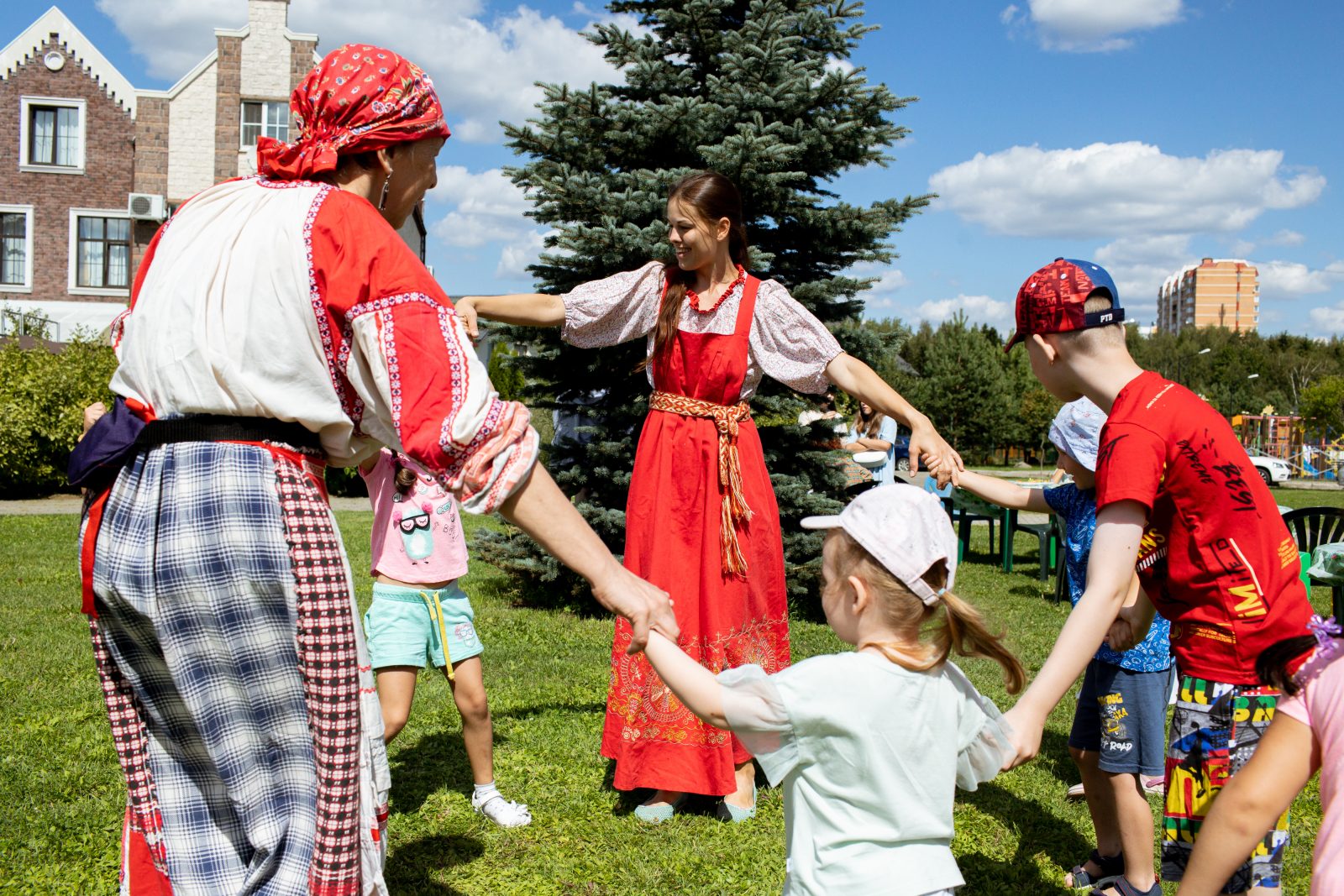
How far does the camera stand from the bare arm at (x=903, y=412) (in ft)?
11.3

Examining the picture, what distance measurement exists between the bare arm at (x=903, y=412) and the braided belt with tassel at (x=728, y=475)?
46 cm

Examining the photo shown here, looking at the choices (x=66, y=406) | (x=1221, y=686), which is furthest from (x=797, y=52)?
(x=66, y=406)

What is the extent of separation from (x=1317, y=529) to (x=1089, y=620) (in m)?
5.77

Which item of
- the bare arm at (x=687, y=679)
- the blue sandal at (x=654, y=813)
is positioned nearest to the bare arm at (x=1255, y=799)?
the bare arm at (x=687, y=679)

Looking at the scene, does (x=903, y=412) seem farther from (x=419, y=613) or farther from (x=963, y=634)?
(x=419, y=613)

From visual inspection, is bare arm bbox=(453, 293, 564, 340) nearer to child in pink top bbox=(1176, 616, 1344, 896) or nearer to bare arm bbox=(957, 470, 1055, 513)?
bare arm bbox=(957, 470, 1055, 513)

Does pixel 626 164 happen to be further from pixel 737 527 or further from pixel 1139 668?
pixel 1139 668

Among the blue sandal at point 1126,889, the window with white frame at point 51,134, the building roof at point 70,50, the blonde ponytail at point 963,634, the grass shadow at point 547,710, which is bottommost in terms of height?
the grass shadow at point 547,710

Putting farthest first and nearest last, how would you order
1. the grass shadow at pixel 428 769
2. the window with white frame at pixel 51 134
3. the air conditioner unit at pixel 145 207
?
the window with white frame at pixel 51 134 < the air conditioner unit at pixel 145 207 < the grass shadow at pixel 428 769

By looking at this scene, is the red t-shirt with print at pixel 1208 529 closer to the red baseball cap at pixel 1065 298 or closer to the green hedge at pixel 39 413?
the red baseball cap at pixel 1065 298

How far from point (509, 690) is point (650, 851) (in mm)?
2368

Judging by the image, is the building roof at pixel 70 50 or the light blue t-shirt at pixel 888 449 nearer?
the light blue t-shirt at pixel 888 449

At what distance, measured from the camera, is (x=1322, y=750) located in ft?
6.53

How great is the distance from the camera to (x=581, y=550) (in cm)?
199
